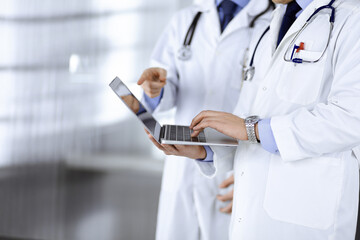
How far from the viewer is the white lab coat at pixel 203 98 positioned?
1.68 m

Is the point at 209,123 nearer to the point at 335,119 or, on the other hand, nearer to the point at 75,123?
the point at 335,119

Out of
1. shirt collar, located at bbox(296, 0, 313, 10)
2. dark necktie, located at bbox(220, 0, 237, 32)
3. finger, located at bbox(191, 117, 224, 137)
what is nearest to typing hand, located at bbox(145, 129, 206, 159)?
finger, located at bbox(191, 117, 224, 137)

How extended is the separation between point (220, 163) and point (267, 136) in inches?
11.0

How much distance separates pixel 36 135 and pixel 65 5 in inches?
35.9

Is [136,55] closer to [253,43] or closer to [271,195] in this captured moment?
[253,43]

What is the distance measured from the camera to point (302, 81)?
1.06m

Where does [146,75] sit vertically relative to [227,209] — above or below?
above

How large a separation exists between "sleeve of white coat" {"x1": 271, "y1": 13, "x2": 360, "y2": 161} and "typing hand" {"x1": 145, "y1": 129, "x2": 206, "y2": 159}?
0.31 metres

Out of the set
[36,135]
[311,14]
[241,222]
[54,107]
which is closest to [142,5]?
[54,107]

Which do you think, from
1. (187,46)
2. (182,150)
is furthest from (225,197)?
(187,46)

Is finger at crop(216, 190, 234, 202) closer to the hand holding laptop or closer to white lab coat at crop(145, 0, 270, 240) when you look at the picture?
white lab coat at crop(145, 0, 270, 240)

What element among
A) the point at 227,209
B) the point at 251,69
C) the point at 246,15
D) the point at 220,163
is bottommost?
the point at 227,209

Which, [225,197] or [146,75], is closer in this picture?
[146,75]

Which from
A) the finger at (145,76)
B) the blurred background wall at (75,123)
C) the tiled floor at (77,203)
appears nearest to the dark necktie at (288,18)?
the finger at (145,76)
